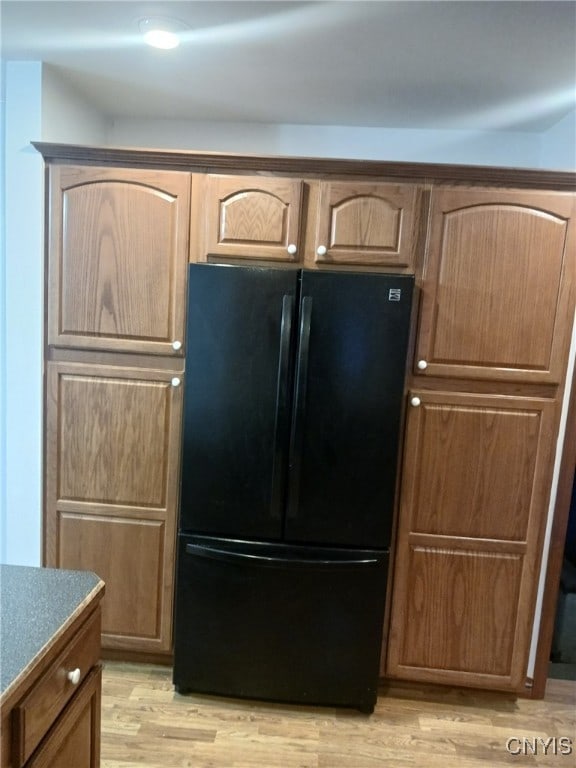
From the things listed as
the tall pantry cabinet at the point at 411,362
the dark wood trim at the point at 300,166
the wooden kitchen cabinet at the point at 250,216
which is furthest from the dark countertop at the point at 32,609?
the dark wood trim at the point at 300,166

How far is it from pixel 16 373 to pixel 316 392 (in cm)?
124

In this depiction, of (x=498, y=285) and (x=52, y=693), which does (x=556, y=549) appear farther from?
(x=52, y=693)

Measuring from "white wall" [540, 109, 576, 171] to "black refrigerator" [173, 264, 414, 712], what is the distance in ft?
3.44

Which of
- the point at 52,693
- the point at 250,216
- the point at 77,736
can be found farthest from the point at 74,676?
the point at 250,216

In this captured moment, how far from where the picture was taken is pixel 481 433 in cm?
206

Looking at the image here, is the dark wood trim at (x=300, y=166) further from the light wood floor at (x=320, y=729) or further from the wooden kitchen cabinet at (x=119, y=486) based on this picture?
the light wood floor at (x=320, y=729)

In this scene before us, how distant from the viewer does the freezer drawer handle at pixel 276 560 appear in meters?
2.02

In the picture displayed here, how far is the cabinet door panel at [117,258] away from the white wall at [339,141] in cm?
76

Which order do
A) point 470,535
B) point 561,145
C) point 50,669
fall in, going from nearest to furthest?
point 50,669 < point 470,535 < point 561,145

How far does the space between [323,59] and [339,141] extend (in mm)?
765

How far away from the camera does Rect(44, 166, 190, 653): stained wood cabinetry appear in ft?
6.67

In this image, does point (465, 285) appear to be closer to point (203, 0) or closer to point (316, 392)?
point (316, 392)

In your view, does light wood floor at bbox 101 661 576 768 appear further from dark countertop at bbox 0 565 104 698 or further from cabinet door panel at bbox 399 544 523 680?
dark countertop at bbox 0 565 104 698

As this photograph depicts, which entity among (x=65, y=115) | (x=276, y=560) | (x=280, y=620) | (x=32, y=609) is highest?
(x=65, y=115)
